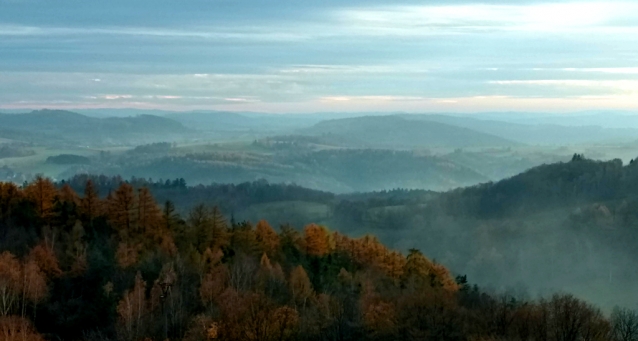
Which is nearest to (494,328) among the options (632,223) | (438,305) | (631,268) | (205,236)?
(438,305)

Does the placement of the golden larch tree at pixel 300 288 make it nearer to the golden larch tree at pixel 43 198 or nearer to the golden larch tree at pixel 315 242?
the golden larch tree at pixel 315 242

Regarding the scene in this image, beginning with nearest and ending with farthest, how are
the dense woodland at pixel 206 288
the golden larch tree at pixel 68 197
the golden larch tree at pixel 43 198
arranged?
the dense woodland at pixel 206 288
the golden larch tree at pixel 43 198
the golden larch tree at pixel 68 197

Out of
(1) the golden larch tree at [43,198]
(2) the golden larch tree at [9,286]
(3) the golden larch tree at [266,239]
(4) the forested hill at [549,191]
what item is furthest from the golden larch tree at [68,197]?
(4) the forested hill at [549,191]

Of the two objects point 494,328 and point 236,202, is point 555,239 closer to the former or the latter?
point 236,202

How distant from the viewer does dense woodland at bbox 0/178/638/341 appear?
37.1m

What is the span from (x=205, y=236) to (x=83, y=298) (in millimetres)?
16540

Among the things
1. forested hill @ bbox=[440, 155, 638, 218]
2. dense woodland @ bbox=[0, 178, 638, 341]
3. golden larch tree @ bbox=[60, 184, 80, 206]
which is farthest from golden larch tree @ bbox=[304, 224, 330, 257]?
forested hill @ bbox=[440, 155, 638, 218]

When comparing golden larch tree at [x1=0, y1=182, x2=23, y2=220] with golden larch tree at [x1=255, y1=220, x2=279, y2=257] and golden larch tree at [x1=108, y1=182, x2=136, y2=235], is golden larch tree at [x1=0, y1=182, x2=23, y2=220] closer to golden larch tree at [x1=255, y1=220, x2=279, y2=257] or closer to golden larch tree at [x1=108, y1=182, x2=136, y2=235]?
golden larch tree at [x1=108, y1=182, x2=136, y2=235]

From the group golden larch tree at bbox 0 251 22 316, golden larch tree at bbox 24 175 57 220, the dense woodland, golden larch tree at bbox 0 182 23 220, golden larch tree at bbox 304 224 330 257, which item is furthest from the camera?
golden larch tree at bbox 304 224 330 257

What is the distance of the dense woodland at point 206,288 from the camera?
37.1 metres

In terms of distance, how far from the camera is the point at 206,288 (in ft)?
143

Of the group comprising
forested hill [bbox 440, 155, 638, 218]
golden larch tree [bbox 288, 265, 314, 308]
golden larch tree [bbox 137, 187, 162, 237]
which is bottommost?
forested hill [bbox 440, 155, 638, 218]

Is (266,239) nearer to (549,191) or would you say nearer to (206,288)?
(206,288)

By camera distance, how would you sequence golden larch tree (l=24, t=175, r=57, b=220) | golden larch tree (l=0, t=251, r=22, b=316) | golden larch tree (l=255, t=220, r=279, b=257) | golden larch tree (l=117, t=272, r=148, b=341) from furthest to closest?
golden larch tree (l=255, t=220, r=279, b=257), golden larch tree (l=24, t=175, r=57, b=220), golden larch tree (l=0, t=251, r=22, b=316), golden larch tree (l=117, t=272, r=148, b=341)
